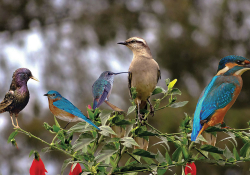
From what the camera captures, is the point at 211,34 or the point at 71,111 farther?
the point at 211,34

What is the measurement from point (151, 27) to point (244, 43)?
2155mm

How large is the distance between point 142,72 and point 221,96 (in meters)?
0.44

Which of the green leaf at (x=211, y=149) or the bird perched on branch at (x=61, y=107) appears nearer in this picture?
the bird perched on branch at (x=61, y=107)

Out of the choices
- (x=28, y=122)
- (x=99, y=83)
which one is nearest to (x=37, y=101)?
(x=28, y=122)

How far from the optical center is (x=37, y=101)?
17.9 ft

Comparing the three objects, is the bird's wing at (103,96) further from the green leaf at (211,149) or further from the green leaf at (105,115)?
the green leaf at (211,149)

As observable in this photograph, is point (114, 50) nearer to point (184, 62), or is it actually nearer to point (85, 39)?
point (85, 39)

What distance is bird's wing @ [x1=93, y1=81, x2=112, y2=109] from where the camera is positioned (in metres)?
1.37

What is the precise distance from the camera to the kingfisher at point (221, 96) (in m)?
1.44

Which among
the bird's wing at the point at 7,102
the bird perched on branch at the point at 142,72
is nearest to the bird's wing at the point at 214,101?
the bird perched on branch at the point at 142,72

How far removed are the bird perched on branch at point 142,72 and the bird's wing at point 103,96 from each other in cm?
29

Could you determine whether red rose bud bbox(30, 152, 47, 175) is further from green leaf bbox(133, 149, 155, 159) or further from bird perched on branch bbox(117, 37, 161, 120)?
bird perched on branch bbox(117, 37, 161, 120)

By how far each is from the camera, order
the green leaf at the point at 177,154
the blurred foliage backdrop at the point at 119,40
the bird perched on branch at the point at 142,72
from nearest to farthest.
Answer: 1. the green leaf at the point at 177,154
2. the bird perched on branch at the point at 142,72
3. the blurred foliage backdrop at the point at 119,40

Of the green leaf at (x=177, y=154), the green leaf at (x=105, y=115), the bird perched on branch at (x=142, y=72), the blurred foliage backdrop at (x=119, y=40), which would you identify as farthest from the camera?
the blurred foliage backdrop at (x=119, y=40)
